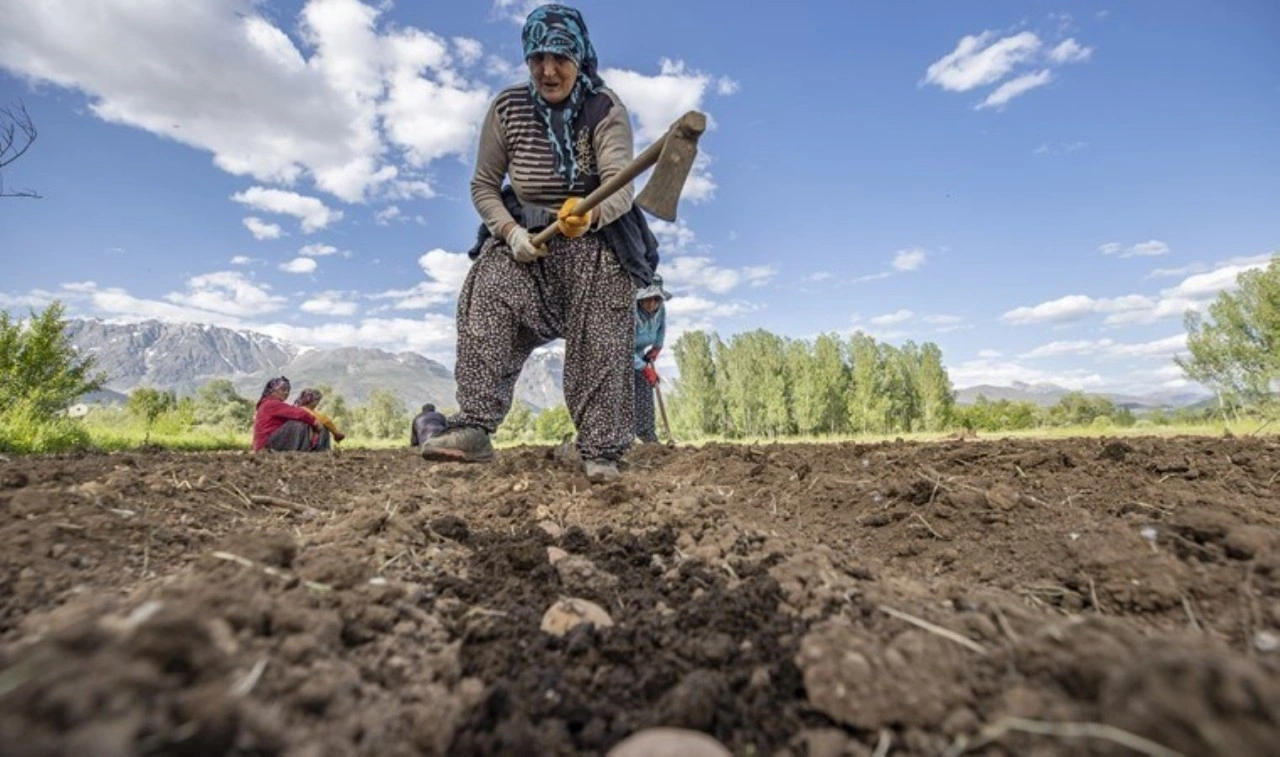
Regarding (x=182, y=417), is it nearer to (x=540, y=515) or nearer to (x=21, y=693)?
(x=540, y=515)

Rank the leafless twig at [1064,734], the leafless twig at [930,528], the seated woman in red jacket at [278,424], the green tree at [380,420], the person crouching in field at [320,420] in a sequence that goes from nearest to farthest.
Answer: the leafless twig at [1064,734] → the leafless twig at [930,528] → the seated woman in red jacket at [278,424] → the person crouching in field at [320,420] → the green tree at [380,420]

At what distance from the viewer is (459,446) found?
3.02 meters

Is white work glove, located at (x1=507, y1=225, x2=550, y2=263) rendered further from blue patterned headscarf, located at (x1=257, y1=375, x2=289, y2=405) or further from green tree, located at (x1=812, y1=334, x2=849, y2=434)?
green tree, located at (x1=812, y1=334, x2=849, y2=434)

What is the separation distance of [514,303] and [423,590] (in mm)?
1988

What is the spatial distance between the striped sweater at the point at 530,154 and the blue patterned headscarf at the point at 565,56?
4 cm

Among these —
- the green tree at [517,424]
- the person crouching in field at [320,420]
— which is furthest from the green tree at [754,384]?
the person crouching in field at [320,420]

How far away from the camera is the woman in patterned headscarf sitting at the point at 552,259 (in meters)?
3.08

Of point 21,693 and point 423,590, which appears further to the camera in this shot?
point 423,590

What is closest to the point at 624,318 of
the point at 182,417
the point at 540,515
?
the point at 540,515

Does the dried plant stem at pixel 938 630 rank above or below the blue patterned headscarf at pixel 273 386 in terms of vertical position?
below

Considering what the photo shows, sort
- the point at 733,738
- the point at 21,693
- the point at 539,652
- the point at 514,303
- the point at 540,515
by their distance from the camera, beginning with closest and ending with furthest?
1. the point at 21,693
2. the point at 733,738
3. the point at 539,652
4. the point at 540,515
5. the point at 514,303

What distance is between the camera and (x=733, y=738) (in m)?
0.93

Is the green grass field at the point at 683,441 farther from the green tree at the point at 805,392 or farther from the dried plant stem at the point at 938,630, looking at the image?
the green tree at the point at 805,392

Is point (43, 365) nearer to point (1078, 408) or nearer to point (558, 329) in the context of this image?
point (558, 329)
